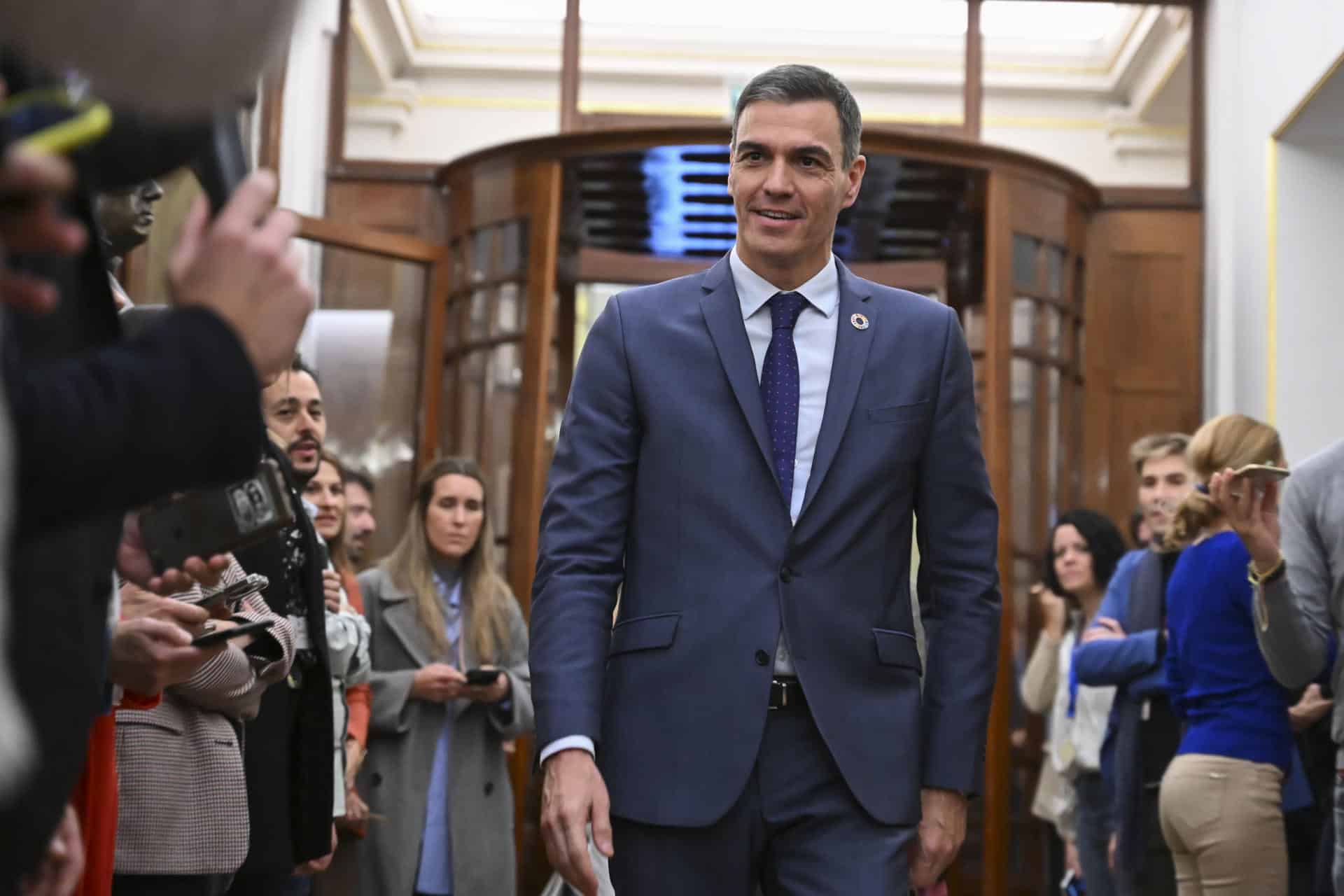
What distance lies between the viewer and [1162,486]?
5652mm

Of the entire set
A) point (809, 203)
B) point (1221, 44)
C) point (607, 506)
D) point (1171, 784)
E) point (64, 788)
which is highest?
point (1221, 44)

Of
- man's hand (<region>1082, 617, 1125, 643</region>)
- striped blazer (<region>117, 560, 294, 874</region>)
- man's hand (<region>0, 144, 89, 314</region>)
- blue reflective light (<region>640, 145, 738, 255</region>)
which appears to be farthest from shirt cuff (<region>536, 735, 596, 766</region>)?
blue reflective light (<region>640, 145, 738, 255</region>)

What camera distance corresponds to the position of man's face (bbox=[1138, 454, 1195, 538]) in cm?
557

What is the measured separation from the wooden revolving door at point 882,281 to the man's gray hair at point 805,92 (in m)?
5.02

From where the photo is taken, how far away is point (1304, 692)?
4.50 metres

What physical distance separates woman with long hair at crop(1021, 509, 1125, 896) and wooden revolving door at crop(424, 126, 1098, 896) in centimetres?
97

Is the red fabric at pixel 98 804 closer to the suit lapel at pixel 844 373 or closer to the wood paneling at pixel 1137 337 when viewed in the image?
the suit lapel at pixel 844 373

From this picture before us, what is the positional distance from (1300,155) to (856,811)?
6054 mm

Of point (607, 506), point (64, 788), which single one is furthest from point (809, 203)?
point (64, 788)

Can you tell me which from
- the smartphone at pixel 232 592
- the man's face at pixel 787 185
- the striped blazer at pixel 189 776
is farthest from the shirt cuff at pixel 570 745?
the man's face at pixel 787 185

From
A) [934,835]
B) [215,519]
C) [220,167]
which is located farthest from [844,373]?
[220,167]

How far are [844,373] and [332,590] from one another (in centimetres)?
211

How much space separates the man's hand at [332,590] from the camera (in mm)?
4371

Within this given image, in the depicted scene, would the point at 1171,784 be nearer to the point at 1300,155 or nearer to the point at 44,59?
the point at 44,59
